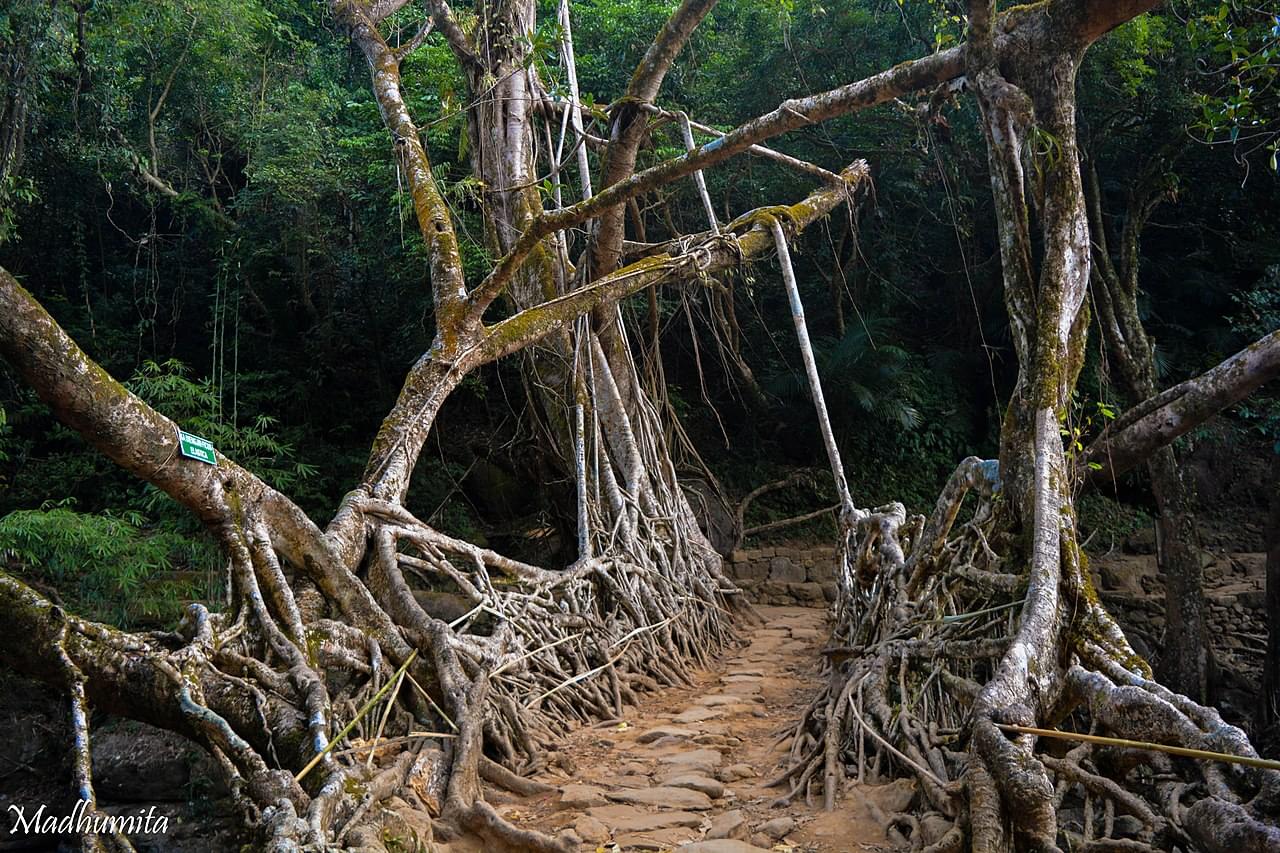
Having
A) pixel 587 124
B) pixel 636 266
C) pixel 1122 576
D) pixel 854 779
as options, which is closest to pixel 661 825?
pixel 854 779

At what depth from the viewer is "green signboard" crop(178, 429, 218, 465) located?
11.1 ft

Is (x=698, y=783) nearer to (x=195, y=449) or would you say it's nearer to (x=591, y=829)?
(x=591, y=829)

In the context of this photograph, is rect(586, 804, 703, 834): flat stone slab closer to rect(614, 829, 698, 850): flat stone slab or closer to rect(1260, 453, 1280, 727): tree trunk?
rect(614, 829, 698, 850): flat stone slab

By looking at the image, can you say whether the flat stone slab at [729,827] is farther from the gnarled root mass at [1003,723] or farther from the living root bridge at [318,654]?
the living root bridge at [318,654]

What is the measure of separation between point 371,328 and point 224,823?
7149 millimetres

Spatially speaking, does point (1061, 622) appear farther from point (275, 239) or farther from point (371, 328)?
point (275, 239)

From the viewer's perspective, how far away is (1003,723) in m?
2.63

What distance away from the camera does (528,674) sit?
4.46 m

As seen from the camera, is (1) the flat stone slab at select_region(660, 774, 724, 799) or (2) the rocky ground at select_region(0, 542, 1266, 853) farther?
(1) the flat stone slab at select_region(660, 774, 724, 799)

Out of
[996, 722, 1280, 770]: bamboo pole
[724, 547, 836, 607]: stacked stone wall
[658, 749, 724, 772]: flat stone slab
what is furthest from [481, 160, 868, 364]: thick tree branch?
[724, 547, 836, 607]: stacked stone wall

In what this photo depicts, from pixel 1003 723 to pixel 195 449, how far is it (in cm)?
284

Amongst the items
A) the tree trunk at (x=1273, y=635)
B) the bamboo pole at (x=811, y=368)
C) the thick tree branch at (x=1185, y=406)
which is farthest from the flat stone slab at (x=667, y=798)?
the tree trunk at (x=1273, y=635)

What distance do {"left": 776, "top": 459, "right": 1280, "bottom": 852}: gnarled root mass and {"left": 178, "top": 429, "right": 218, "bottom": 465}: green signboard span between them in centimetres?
245

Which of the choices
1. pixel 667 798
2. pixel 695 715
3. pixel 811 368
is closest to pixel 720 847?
pixel 667 798
